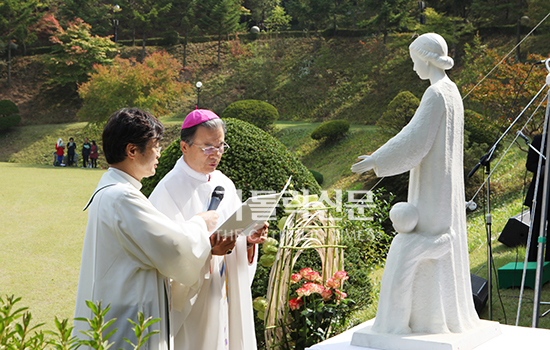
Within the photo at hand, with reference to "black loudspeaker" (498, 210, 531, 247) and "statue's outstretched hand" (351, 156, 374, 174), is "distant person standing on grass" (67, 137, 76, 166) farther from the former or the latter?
"statue's outstretched hand" (351, 156, 374, 174)

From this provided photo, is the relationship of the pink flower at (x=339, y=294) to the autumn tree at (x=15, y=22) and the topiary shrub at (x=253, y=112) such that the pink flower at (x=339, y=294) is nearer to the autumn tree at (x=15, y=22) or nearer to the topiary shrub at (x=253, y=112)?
the topiary shrub at (x=253, y=112)

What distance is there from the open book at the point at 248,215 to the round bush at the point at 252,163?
6.17 ft

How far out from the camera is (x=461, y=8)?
943 inches

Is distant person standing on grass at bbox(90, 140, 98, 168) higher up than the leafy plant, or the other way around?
distant person standing on grass at bbox(90, 140, 98, 168)

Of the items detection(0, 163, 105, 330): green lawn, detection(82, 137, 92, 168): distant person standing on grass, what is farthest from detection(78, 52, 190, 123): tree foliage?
detection(0, 163, 105, 330): green lawn

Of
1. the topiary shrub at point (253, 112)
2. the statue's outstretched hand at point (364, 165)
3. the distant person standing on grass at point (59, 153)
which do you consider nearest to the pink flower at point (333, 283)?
the statue's outstretched hand at point (364, 165)

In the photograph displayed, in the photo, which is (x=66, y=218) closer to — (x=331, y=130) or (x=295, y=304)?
(x=295, y=304)

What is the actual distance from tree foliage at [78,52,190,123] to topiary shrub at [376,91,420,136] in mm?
12009

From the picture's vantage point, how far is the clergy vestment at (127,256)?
6.17ft

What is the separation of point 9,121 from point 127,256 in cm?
2701

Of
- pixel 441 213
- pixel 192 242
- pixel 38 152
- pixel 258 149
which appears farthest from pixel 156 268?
pixel 38 152

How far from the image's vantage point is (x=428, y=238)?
2416 mm

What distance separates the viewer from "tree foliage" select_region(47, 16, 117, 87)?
85.1ft

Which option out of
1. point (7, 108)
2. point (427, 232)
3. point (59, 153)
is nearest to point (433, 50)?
point (427, 232)
